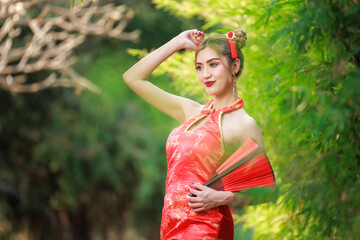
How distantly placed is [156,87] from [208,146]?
386 mm

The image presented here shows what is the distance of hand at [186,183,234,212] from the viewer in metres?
1.84

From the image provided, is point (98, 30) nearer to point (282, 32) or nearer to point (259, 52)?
point (259, 52)

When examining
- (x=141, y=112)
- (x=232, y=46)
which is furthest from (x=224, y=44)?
(x=141, y=112)

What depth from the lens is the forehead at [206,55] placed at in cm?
199

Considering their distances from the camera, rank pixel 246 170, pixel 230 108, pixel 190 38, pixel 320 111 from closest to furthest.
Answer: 1. pixel 320 111
2. pixel 246 170
3. pixel 230 108
4. pixel 190 38

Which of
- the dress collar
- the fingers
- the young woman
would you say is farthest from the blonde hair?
the fingers

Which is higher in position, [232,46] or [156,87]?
[232,46]

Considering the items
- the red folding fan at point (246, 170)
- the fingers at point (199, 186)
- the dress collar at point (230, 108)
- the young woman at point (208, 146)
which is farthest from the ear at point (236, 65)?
the fingers at point (199, 186)

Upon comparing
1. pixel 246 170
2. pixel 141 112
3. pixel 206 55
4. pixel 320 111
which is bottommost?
pixel 141 112

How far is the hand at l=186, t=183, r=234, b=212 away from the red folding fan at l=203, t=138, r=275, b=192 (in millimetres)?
31

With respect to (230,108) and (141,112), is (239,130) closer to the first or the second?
(230,108)

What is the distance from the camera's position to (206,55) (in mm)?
2004

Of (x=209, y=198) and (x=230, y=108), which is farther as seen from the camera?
(x=230, y=108)

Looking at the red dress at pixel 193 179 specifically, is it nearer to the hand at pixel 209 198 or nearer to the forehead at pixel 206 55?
the hand at pixel 209 198
